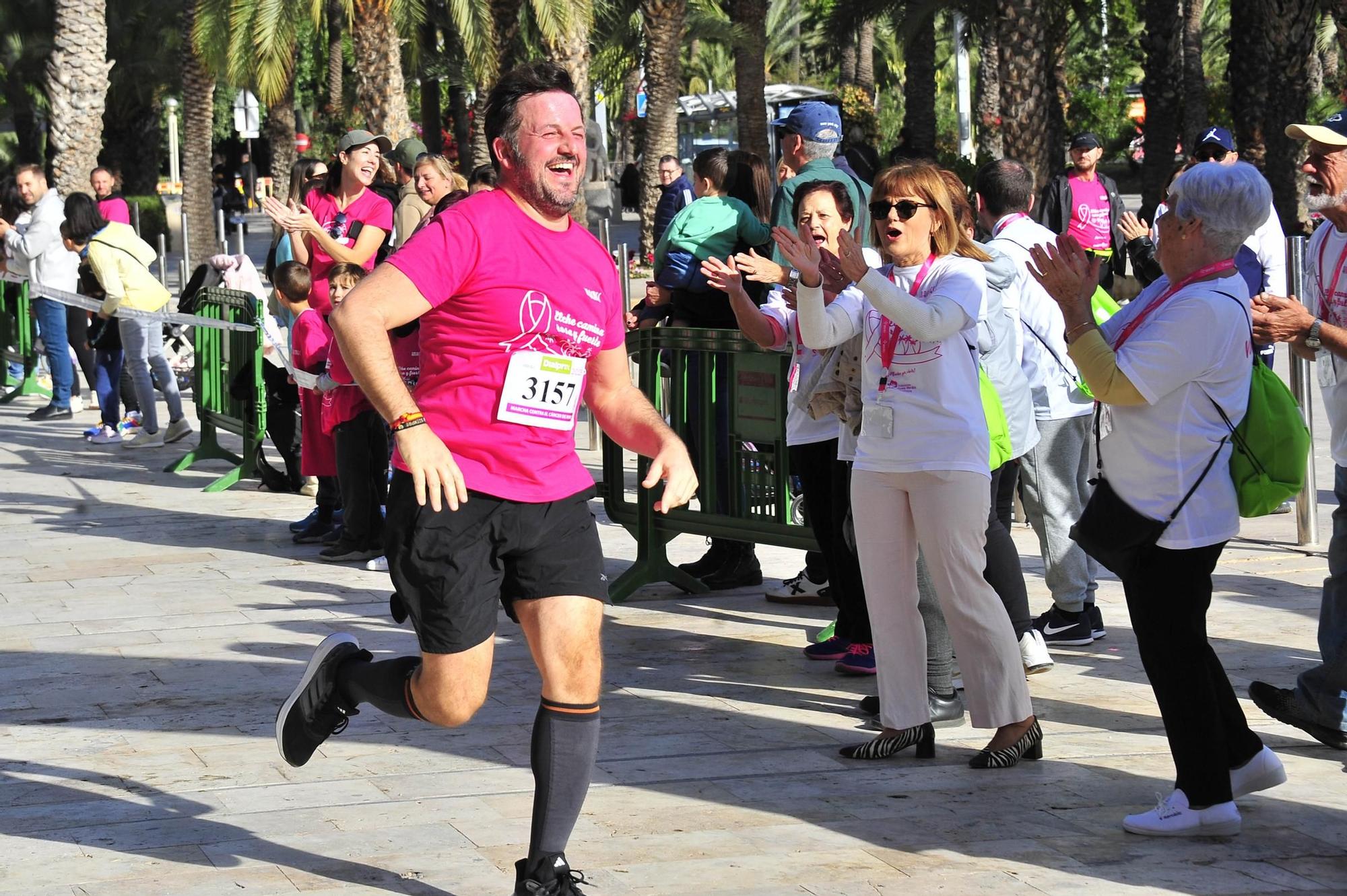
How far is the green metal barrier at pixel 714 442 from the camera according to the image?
752 centimetres

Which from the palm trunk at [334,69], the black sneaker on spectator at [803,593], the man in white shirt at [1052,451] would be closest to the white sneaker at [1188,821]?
the man in white shirt at [1052,451]

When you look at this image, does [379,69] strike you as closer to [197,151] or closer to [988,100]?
[197,151]

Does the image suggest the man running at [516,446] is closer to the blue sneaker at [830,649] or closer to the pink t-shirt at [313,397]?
the blue sneaker at [830,649]

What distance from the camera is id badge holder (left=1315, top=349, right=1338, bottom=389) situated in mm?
5539

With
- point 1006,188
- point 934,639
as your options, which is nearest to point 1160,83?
point 1006,188

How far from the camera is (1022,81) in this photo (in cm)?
1952

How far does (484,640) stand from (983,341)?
2111mm

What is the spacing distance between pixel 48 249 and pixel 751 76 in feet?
57.9

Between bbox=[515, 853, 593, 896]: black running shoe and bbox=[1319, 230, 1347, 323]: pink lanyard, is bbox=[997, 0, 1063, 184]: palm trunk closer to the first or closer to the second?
bbox=[1319, 230, 1347, 323]: pink lanyard

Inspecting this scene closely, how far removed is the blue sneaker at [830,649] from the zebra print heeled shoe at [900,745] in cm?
128

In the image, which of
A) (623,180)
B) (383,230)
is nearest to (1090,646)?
(383,230)

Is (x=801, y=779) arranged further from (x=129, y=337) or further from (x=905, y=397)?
(x=129, y=337)

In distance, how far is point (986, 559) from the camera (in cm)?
564

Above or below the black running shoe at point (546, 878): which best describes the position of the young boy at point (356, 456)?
above
